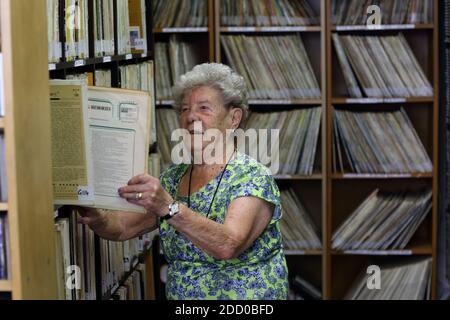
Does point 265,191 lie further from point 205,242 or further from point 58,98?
point 58,98

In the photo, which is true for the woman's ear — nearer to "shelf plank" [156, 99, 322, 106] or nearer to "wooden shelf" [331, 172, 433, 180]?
"shelf plank" [156, 99, 322, 106]

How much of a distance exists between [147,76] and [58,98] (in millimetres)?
1545

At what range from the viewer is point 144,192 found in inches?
86.7

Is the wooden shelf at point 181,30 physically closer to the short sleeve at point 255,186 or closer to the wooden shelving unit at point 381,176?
the wooden shelving unit at point 381,176

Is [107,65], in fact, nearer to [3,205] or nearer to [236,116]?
[236,116]

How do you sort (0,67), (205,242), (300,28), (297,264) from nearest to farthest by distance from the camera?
(0,67)
(205,242)
(300,28)
(297,264)

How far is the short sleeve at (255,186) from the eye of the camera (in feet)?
8.20

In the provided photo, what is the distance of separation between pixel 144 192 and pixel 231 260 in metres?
0.46

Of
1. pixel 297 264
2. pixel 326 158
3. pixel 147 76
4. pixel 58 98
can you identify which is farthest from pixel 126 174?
pixel 297 264

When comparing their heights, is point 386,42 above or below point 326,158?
above

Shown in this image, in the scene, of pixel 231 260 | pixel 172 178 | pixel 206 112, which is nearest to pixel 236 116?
pixel 206 112

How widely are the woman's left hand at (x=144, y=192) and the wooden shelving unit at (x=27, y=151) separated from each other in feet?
0.68

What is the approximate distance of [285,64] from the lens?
13.9 feet

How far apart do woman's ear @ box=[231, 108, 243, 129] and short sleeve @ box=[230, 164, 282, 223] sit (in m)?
0.20
